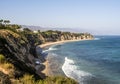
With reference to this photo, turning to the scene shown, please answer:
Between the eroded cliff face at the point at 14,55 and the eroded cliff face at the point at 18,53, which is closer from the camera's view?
the eroded cliff face at the point at 14,55

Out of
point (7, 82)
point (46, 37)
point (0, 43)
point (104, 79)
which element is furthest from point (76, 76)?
point (46, 37)

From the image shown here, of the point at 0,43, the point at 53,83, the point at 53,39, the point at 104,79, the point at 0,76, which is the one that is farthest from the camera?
the point at 53,39

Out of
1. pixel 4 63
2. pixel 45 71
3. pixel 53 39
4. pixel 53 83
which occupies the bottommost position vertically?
pixel 53 39

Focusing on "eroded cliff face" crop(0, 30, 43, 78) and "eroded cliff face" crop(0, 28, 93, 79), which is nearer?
"eroded cliff face" crop(0, 30, 43, 78)

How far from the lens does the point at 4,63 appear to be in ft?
55.1

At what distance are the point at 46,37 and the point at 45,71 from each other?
128159 mm

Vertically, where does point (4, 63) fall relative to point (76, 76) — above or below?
above

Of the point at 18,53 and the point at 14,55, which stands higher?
the point at 14,55

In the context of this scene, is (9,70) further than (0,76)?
Yes

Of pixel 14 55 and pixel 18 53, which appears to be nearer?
pixel 14 55

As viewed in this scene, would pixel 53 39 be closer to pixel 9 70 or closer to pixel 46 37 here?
pixel 46 37

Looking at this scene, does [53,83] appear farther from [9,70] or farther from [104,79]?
[104,79]

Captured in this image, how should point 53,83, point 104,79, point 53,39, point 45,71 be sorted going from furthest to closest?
point 53,39, point 45,71, point 104,79, point 53,83

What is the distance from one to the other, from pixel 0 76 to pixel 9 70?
2563mm
